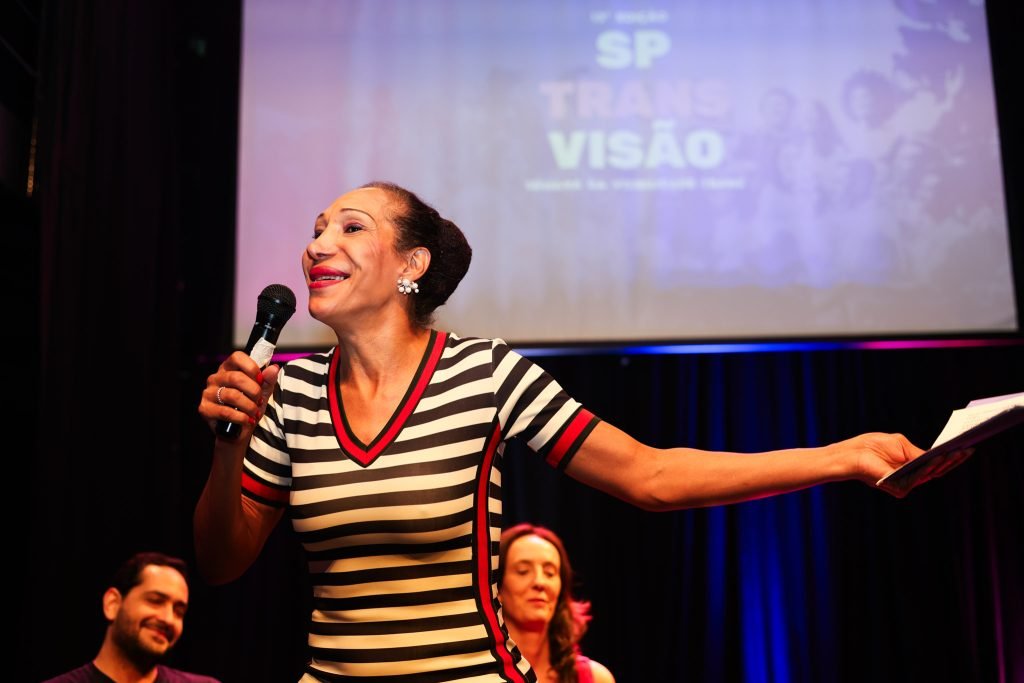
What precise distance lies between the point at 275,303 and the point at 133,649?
2.35 meters

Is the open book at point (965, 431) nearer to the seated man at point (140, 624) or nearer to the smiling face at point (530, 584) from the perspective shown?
the smiling face at point (530, 584)

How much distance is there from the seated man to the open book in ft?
9.31

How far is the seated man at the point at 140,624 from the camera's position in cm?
342

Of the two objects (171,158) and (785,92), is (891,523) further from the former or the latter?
(171,158)

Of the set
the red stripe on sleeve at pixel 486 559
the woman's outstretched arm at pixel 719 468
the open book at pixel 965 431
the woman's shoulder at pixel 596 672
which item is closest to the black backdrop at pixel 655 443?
the woman's shoulder at pixel 596 672

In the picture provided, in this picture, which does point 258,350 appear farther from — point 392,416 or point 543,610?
point 543,610

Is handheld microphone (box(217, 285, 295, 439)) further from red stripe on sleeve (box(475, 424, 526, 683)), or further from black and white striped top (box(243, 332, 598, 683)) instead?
red stripe on sleeve (box(475, 424, 526, 683))

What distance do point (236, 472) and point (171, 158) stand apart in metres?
3.27

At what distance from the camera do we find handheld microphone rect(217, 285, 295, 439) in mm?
1536

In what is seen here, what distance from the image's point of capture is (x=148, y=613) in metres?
3.48

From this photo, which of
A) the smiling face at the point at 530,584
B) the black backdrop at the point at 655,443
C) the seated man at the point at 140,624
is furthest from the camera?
the black backdrop at the point at 655,443

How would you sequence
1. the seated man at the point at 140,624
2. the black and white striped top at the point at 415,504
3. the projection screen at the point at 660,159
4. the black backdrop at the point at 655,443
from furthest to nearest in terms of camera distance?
the projection screen at the point at 660,159, the black backdrop at the point at 655,443, the seated man at the point at 140,624, the black and white striped top at the point at 415,504

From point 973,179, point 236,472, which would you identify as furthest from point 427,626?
point 973,179

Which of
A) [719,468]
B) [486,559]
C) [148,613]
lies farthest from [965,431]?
[148,613]
